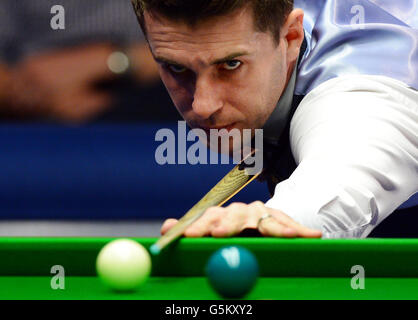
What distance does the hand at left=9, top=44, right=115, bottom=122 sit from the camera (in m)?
6.34

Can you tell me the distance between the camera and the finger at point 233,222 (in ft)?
6.87

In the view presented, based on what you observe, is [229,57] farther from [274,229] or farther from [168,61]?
[274,229]

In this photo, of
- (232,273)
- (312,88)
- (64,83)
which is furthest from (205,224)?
(64,83)

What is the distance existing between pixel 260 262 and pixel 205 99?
67.2 inches

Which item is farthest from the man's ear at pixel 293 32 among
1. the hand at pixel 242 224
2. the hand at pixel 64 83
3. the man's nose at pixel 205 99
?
the hand at pixel 64 83

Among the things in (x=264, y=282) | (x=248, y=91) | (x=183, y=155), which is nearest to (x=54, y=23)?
(x=183, y=155)

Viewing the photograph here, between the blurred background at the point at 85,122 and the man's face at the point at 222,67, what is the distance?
2.64 meters

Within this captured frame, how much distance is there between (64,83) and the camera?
6324mm

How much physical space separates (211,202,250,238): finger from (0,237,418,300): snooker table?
0.07 meters

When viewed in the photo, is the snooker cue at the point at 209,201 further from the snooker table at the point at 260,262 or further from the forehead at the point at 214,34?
the forehead at the point at 214,34

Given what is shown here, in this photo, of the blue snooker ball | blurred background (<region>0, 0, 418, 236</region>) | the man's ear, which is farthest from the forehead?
blurred background (<region>0, 0, 418, 236</region>)

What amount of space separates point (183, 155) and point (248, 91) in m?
2.71
